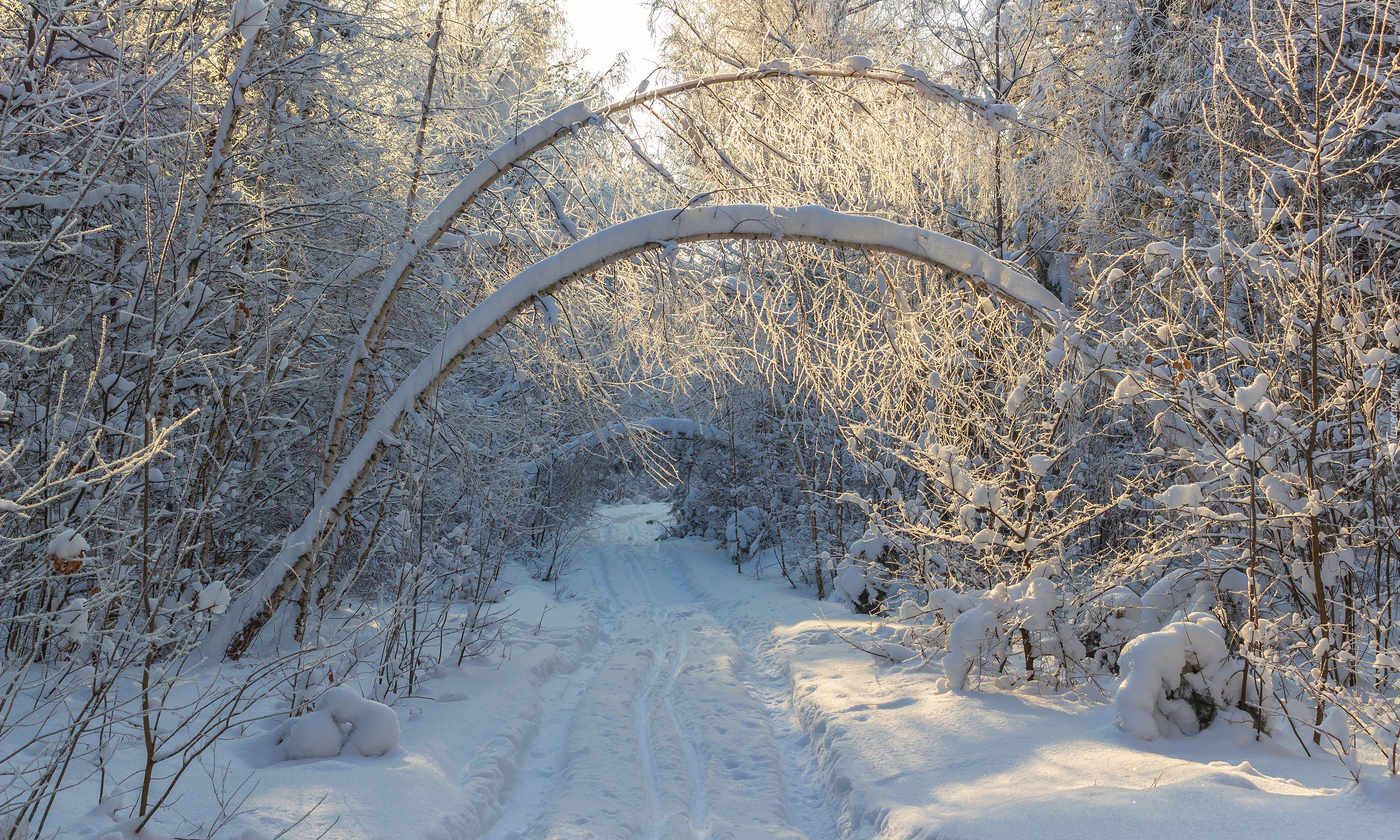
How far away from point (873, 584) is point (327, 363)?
25.1ft

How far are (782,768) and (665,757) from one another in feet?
2.79

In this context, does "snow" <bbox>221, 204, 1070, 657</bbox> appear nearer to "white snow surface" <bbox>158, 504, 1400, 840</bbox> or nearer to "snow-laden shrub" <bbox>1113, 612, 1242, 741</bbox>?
"white snow surface" <bbox>158, 504, 1400, 840</bbox>

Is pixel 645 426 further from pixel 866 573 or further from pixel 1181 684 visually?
pixel 866 573

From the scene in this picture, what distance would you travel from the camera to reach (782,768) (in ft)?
18.6

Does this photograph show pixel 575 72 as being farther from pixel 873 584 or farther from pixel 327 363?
pixel 873 584

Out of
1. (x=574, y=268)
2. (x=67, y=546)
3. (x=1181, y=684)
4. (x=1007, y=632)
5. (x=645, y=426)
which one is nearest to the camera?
(x=67, y=546)

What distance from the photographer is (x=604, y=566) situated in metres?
19.6

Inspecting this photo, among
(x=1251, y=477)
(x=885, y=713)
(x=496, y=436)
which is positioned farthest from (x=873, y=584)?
(x=1251, y=477)

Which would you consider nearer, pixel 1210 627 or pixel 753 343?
pixel 1210 627

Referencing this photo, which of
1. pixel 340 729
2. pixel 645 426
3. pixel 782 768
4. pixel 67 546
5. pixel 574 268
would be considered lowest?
pixel 782 768

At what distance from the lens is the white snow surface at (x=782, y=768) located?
3.69m

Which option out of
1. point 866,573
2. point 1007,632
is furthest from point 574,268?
point 866,573

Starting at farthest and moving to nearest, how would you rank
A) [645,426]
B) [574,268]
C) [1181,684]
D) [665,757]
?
[645,426], [665,757], [574,268], [1181,684]

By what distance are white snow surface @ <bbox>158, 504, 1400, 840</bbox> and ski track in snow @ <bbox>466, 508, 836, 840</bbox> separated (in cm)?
2
